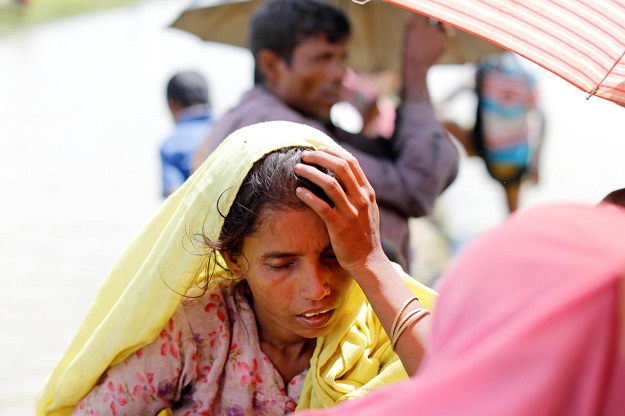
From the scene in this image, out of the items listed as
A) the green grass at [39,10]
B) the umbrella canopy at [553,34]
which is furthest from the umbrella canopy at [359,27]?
the green grass at [39,10]

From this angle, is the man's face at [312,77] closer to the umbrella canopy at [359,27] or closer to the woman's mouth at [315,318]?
the umbrella canopy at [359,27]

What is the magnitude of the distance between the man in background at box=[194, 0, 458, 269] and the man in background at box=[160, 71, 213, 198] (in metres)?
1.44

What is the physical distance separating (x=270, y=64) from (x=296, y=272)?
1.61 metres

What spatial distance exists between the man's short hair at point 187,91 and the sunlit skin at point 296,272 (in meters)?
3.46

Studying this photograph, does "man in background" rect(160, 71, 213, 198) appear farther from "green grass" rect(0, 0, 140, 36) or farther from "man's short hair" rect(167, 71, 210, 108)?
"green grass" rect(0, 0, 140, 36)

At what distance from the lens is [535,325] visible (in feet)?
3.88

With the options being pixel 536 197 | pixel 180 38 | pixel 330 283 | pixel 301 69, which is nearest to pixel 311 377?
pixel 330 283

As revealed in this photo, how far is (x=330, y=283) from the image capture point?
2.23 meters

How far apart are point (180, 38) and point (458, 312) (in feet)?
49.8

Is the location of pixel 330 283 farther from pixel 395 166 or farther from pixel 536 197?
pixel 536 197

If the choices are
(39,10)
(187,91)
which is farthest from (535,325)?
(39,10)

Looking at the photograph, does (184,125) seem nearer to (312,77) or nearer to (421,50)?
(312,77)

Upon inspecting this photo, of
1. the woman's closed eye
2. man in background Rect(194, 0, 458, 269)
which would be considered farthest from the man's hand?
the woman's closed eye

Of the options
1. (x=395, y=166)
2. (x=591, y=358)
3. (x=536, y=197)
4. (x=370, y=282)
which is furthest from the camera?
(x=536, y=197)
